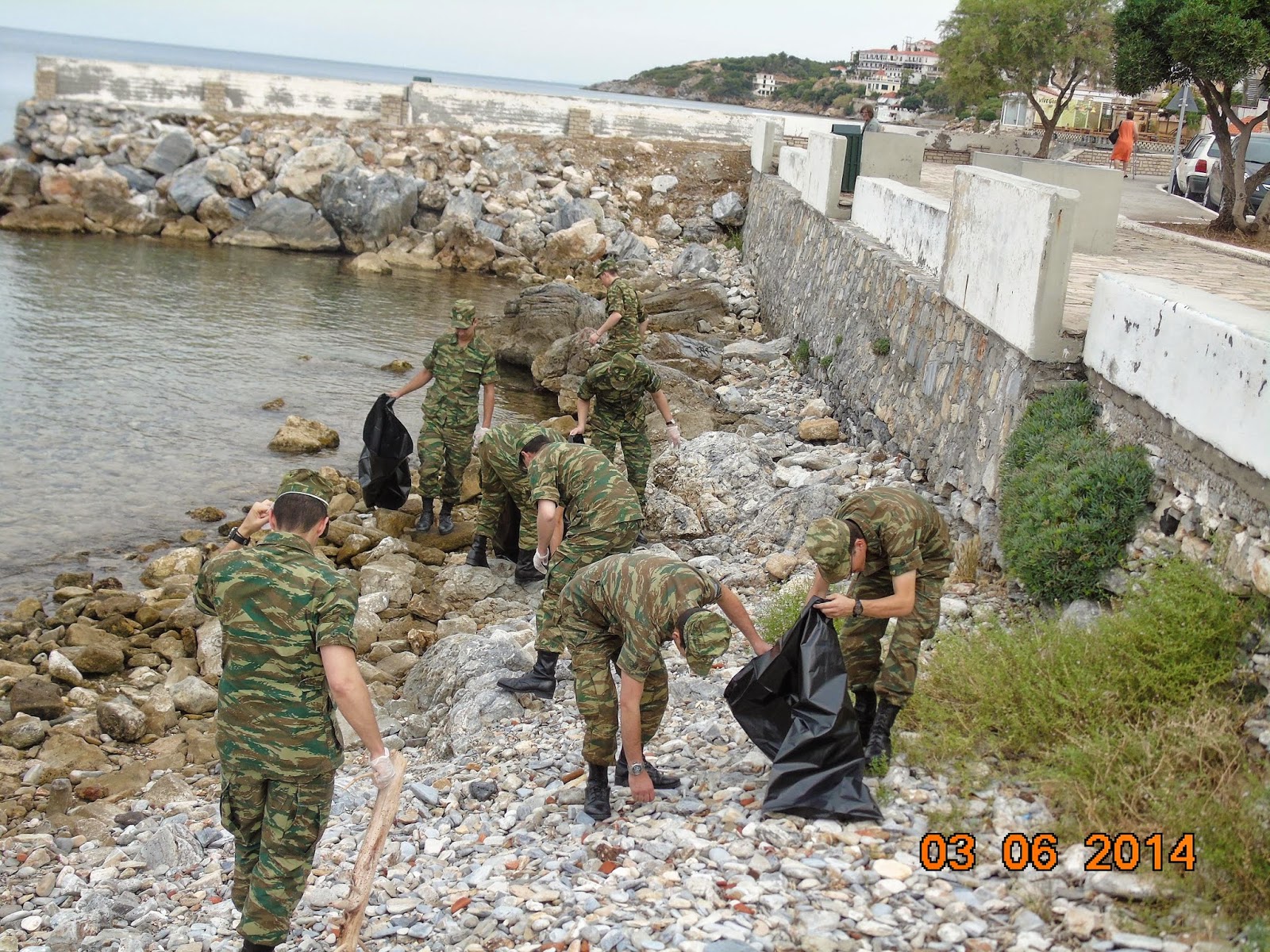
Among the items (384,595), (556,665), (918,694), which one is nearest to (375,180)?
(384,595)

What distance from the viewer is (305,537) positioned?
4.64m

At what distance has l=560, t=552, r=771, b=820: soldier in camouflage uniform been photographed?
516 centimetres

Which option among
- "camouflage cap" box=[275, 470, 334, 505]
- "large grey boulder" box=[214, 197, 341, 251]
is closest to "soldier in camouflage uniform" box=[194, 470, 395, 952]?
"camouflage cap" box=[275, 470, 334, 505]

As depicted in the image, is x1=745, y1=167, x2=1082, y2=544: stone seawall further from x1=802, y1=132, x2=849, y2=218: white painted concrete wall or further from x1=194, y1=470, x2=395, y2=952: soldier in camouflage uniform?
x1=194, y1=470, x2=395, y2=952: soldier in camouflage uniform

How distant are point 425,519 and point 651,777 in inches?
231

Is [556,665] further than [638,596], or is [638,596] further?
[556,665]

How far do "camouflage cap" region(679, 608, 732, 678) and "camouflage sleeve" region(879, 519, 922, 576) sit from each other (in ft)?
2.79

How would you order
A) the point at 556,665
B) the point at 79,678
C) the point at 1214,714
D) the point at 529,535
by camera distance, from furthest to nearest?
1. the point at 529,535
2. the point at 79,678
3. the point at 556,665
4. the point at 1214,714

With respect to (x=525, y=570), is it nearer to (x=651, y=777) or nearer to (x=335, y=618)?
(x=651, y=777)

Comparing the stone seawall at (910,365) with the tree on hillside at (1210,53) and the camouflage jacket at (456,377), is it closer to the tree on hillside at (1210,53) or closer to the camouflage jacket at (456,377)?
the camouflage jacket at (456,377)

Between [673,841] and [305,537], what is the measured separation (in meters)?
2.05

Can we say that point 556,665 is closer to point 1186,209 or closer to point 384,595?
point 384,595

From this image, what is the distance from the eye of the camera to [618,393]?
1016 cm
